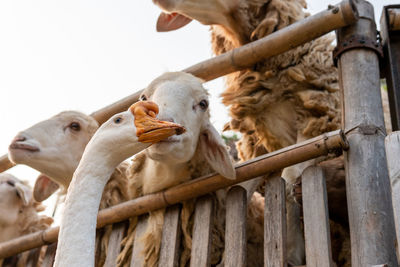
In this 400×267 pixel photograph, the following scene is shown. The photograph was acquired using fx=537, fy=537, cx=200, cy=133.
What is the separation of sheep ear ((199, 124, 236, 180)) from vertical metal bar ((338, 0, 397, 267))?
67cm

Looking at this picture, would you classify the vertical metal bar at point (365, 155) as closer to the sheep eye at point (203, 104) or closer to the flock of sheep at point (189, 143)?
the flock of sheep at point (189, 143)

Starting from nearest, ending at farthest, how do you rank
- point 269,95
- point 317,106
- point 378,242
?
point 378,242 < point 317,106 < point 269,95

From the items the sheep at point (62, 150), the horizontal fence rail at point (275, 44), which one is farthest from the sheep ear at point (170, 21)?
the sheep at point (62, 150)

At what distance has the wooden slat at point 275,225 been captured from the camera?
2.65 metres

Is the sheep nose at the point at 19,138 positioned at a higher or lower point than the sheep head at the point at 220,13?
lower

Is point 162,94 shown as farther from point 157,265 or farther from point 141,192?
point 157,265

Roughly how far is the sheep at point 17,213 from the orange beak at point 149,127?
9.36 ft

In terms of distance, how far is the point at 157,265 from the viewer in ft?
10.6

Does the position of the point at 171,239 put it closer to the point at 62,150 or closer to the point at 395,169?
the point at 62,150

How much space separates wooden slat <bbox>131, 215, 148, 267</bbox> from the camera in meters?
3.31

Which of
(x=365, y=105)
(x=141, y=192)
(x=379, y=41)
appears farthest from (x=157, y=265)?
(x=379, y=41)

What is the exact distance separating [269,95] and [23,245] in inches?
89.1

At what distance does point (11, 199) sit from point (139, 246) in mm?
2256

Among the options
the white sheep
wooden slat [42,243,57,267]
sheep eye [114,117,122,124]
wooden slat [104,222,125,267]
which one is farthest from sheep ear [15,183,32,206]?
sheep eye [114,117,122,124]
